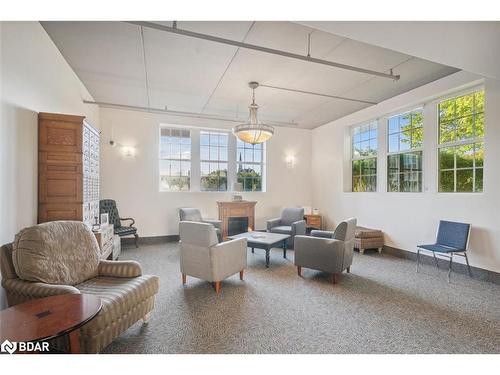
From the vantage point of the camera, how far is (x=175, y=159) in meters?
6.54

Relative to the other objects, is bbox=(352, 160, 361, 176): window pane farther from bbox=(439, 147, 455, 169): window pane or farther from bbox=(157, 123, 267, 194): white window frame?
bbox=(157, 123, 267, 194): white window frame

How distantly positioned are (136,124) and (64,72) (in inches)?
93.6

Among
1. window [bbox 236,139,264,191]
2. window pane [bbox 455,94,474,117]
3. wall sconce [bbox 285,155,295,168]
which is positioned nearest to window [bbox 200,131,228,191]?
window [bbox 236,139,264,191]

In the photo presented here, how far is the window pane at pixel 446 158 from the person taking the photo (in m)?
4.28

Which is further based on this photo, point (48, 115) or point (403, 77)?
point (403, 77)

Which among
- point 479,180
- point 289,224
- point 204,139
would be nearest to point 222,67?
point 204,139

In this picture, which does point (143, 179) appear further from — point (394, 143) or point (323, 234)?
point (394, 143)

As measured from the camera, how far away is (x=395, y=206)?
512 centimetres

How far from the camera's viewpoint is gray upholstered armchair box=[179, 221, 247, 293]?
3203 mm

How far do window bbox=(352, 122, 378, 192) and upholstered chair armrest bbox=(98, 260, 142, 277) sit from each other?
17.0 ft

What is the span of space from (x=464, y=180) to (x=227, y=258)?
3.98 metres
